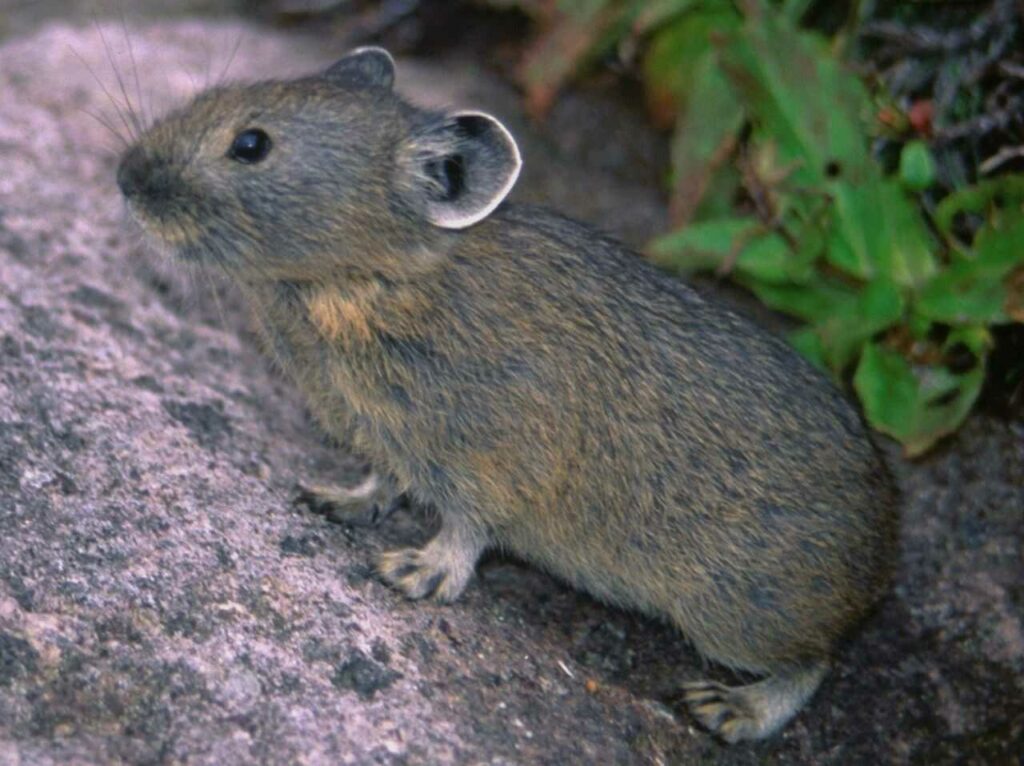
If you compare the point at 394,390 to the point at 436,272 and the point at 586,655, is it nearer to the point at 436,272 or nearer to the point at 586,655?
the point at 436,272

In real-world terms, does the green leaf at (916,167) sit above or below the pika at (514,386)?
above

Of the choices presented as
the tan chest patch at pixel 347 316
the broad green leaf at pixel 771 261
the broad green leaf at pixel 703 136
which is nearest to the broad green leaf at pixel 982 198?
the broad green leaf at pixel 771 261

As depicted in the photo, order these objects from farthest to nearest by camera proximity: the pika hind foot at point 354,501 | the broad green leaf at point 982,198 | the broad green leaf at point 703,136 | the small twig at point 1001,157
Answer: the broad green leaf at point 703,136 < the small twig at point 1001,157 < the broad green leaf at point 982,198 < the pika hind foot at point 354,501

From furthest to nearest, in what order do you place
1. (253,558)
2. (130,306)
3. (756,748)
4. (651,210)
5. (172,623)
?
(651,210)
(130,306)
(756,748)
(253,558)
(172,623)

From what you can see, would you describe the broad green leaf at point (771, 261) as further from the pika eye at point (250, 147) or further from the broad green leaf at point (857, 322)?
the pika eye at point (250, 147)

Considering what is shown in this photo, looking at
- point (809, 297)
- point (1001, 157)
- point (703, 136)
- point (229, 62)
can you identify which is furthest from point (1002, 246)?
point (229, 62)

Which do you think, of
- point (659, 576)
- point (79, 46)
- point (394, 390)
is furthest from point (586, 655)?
point (79, 46)
